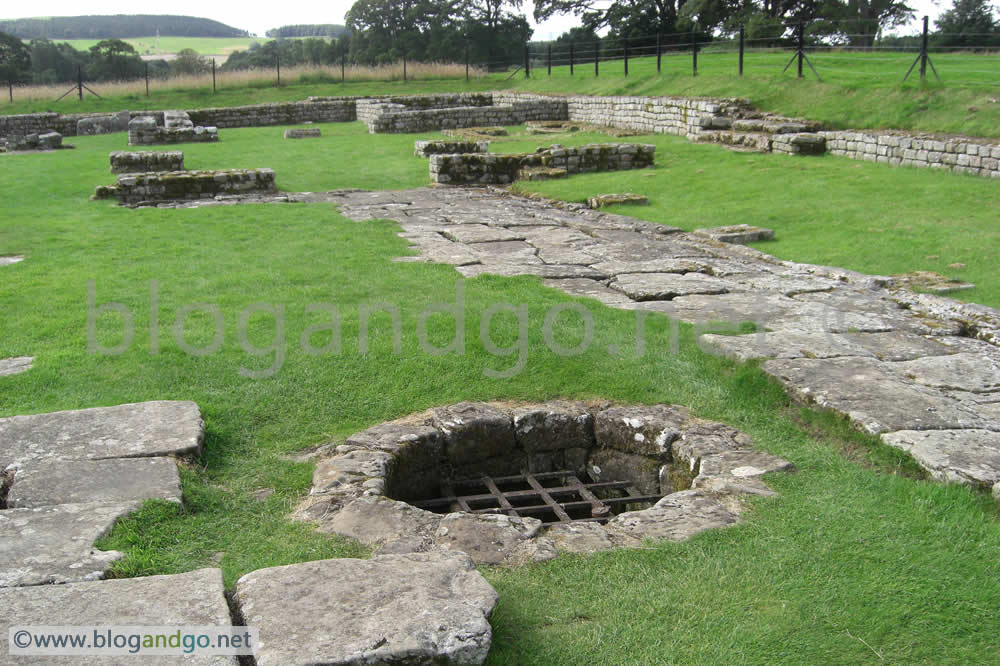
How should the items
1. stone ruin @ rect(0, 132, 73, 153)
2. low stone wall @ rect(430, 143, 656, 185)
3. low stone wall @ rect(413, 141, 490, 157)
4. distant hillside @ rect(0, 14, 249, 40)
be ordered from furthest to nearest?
distant hillside @ rect(0, 14, 249, 40) → stone ruin @ rect(0, 132, 73, 153) → low stone wall @ rect(413, 141, 490, 157) → low stone wall @ rect(430, 143, 656, 185)

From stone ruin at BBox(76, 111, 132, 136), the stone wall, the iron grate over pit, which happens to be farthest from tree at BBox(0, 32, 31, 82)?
the iron grate over pit

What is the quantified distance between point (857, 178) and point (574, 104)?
15955mm

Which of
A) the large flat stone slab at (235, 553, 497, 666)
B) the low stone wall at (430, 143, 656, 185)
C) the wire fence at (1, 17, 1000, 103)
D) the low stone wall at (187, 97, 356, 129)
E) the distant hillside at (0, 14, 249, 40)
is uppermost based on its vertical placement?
the distant hillside at (0, 14, 249, 40)

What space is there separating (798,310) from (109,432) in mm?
5046

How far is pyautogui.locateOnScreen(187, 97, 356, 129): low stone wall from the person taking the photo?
29.5 metres

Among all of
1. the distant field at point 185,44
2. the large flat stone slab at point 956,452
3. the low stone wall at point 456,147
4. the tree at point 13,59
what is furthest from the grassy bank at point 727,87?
the distant field at point 185,44

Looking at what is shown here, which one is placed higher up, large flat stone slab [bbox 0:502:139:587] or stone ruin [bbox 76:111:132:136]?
stone ruin [bbox 76:111:132:136]

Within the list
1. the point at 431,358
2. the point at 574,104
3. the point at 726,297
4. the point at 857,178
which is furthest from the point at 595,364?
the point at 574,104

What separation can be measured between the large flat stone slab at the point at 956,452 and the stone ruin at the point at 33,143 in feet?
81.6

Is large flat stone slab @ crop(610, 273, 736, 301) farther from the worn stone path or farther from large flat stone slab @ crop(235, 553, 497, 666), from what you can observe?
large flat stone slab @ crop(235, 553, 497, 666)

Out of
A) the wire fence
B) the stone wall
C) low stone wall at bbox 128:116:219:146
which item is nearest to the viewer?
the wire fence

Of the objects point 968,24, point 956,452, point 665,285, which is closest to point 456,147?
point 665,285

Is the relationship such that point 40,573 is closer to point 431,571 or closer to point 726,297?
point 431,571

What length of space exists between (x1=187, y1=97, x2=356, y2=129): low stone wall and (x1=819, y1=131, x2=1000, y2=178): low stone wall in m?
19.6
